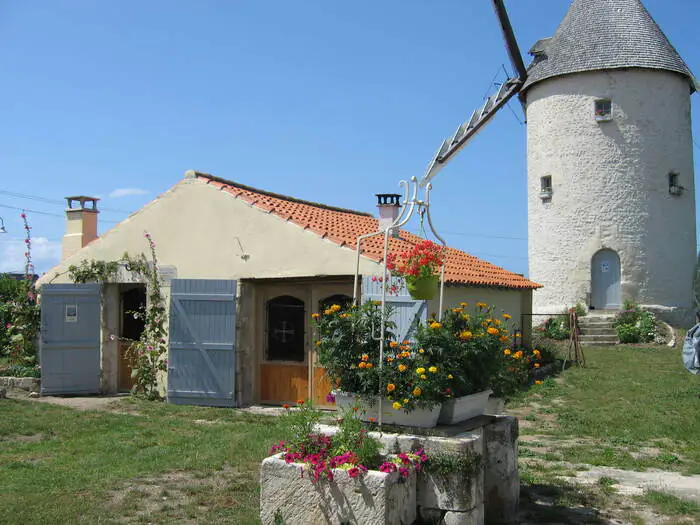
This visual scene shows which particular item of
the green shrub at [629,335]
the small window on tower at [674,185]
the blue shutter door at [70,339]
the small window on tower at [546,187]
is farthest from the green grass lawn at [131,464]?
the small window on tower at [674,185]

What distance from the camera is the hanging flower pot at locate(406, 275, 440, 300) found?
609 cm

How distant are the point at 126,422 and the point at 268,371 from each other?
2563 millimetres

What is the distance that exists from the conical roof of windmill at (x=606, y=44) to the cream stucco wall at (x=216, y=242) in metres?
15.2

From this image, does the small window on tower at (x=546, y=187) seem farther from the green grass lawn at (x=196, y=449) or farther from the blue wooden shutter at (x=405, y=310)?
the blue wooden shutter at (x=405, y=310)

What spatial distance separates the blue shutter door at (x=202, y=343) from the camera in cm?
1103

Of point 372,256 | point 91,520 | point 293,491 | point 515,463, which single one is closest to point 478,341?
point 515,463

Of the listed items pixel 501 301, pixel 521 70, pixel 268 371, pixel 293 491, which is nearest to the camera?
pixel 293 491

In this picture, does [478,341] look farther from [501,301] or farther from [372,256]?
[501,301]

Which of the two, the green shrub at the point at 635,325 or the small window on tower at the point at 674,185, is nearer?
the green shrub at the point at 635,325

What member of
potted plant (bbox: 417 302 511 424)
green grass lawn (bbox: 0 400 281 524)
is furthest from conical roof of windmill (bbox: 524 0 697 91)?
potted plant (bbox: 417 302 511 424)

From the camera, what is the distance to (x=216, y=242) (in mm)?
11367

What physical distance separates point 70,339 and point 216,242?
126 inches

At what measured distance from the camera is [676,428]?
9.09m

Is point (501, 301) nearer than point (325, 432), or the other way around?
A: point (325, 432)
